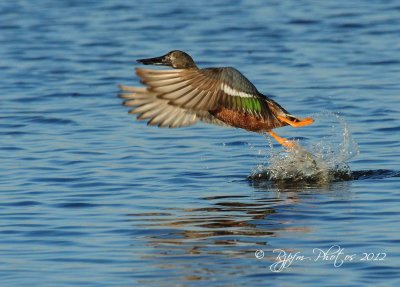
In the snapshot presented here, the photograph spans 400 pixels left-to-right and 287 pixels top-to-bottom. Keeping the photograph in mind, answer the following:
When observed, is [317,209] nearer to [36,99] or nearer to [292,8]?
[36,99]

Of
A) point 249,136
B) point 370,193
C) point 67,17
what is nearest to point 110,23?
point 67,17

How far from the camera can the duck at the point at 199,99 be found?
29.7 ft

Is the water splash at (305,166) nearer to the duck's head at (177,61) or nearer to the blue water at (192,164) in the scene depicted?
the blue water at (192,164)

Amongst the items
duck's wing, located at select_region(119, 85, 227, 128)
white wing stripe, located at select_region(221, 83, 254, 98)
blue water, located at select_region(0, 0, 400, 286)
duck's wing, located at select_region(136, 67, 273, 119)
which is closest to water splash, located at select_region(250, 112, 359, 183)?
blue water, located at select_region(0, 0, 400, 286)

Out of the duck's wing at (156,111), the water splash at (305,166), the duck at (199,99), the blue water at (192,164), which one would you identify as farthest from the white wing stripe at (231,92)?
the water splash at (305,166)

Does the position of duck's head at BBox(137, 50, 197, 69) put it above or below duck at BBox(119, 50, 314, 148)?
above

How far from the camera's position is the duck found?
9047 mm

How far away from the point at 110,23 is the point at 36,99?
6.90 metres

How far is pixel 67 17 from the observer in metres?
23.4

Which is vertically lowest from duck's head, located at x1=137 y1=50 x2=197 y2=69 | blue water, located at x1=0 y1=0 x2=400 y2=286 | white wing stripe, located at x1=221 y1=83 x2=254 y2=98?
blue water, located at x1=0 y1=0 x2=400 y2=286

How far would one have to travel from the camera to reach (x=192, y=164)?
37.4ft

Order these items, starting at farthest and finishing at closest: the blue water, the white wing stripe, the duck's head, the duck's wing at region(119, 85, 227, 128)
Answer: the duck's head → the duck's wing at region(119, 85, 227, 128) → the white wing stripe → the blue water

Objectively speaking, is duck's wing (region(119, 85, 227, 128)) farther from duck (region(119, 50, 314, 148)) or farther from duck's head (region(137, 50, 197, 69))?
duck's head (region(137, 50, 197, 69))

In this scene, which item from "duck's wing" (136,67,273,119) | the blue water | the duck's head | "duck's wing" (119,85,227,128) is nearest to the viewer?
the blue water
